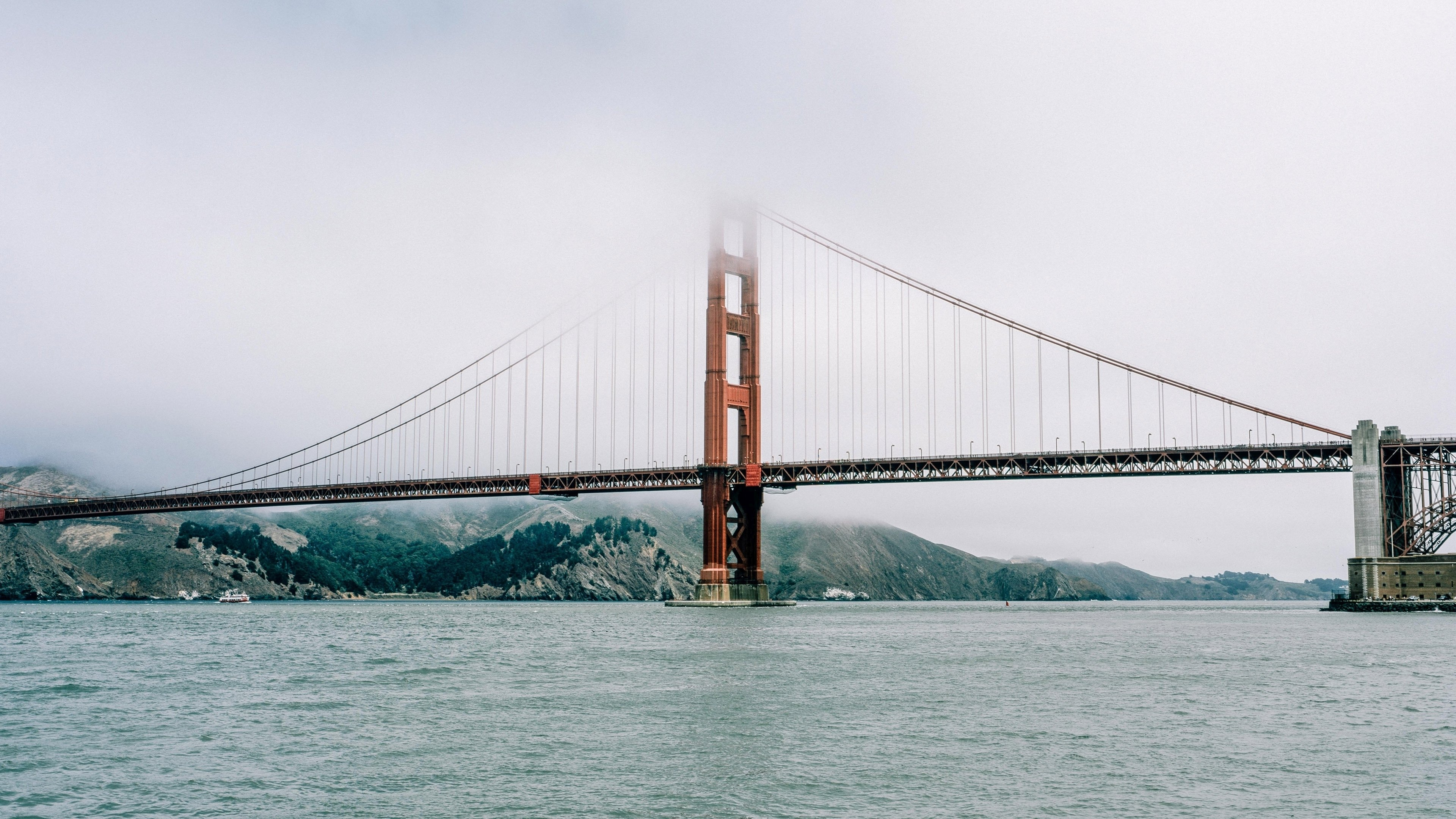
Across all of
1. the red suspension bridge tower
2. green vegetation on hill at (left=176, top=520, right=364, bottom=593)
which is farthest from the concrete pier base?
green vegetation on hill at (left=176, top=520, right=364, bottom=593)

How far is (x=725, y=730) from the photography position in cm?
2358

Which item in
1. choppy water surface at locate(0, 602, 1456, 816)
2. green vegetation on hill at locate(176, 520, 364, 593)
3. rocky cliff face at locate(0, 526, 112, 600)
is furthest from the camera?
green vegetation on hill at locate(176, 520, 364, 593)

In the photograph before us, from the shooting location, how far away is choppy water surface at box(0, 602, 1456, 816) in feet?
56.4

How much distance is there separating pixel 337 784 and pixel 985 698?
1679cm

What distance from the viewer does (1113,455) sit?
83875 mm

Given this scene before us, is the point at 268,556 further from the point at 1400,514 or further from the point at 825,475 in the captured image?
the point at 1400,514

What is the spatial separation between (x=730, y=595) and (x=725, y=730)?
65.2 meters

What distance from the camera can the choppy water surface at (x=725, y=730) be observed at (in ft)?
56.4

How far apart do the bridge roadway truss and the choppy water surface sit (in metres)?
33.3

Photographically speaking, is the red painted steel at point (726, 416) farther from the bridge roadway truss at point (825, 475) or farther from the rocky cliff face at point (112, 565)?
the rocky cliff face at point (112, 565)

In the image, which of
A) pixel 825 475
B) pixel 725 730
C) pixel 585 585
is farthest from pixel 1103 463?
pixel 585 585

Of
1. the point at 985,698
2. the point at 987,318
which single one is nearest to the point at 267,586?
the point at 987,318

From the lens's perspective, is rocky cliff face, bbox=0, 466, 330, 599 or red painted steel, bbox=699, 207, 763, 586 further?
rocky cliff face, bbox=0, 466, 330, 599

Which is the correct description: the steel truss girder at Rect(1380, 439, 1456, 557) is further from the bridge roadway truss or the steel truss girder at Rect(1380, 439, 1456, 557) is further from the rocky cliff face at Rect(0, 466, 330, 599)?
the rocky cliff face at Rect(0, 466, 330, 599)
